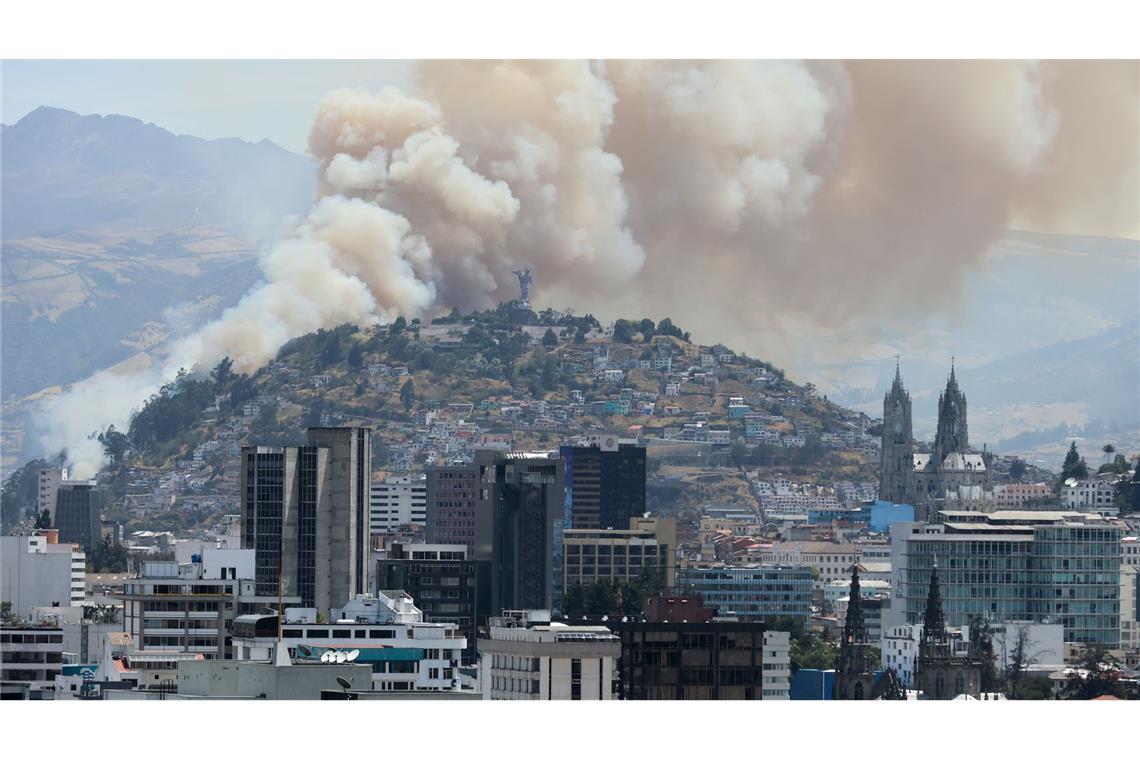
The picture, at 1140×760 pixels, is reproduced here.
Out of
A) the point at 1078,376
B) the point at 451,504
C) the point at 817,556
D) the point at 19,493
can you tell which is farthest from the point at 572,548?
the point at 1078,376

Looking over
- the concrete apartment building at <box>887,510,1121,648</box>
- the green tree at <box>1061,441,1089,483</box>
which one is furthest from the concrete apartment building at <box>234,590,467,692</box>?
the green tree at <box>1061,441,1089,483</box>

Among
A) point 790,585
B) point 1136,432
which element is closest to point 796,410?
point 1136,432

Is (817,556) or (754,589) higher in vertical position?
(817,556)

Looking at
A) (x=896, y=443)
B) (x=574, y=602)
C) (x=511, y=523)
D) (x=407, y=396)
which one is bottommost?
(x=574, y=602)

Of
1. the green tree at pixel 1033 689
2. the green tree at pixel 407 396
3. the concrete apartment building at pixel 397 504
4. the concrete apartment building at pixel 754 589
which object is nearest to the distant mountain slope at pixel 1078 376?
the green tree at pixel 407 396

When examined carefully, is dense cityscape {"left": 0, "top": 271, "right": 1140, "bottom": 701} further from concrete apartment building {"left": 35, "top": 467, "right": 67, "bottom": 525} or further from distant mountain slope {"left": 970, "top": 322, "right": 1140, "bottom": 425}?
distant mountain slope {"left": 970, "top": 322, "right": 1140, "bottom": 425}

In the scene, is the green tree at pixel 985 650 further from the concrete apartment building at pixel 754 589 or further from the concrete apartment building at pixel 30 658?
the concrete apartment building at pixel 30 658

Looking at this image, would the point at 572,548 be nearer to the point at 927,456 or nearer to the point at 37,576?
the point at 37,576
